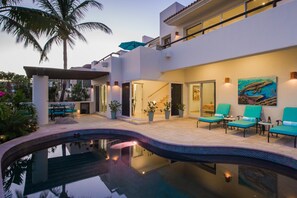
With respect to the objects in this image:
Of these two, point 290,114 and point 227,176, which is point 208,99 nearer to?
point 290,114

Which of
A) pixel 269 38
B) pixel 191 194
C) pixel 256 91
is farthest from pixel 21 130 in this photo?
pixel 256 91

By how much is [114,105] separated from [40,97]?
4393 millimetres

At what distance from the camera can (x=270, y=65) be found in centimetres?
809

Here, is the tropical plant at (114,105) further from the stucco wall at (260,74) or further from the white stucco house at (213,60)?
the stucco wall at (260,74)

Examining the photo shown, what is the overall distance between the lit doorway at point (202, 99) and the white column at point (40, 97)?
30.7 ft

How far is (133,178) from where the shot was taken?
4738mm

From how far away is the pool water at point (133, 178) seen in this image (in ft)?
13.2

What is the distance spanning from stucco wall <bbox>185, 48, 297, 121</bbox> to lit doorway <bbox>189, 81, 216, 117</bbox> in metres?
0.50

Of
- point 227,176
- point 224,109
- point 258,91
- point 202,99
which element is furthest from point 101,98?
point 227,176

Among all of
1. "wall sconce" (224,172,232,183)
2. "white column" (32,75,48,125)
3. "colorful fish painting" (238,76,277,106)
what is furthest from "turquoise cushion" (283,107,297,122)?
"white column" (32,75,48,125)

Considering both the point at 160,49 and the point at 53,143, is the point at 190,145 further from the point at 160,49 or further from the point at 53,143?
the point at 160,49

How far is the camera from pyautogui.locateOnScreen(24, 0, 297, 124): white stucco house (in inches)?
247

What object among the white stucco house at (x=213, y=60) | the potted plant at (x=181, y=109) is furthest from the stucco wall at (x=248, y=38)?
the potted plant at (x=181, y=109)

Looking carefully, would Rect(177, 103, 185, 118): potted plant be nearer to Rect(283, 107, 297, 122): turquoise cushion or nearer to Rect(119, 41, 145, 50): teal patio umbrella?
Rect(119, 41, 145, 50): teal patio umbrella
